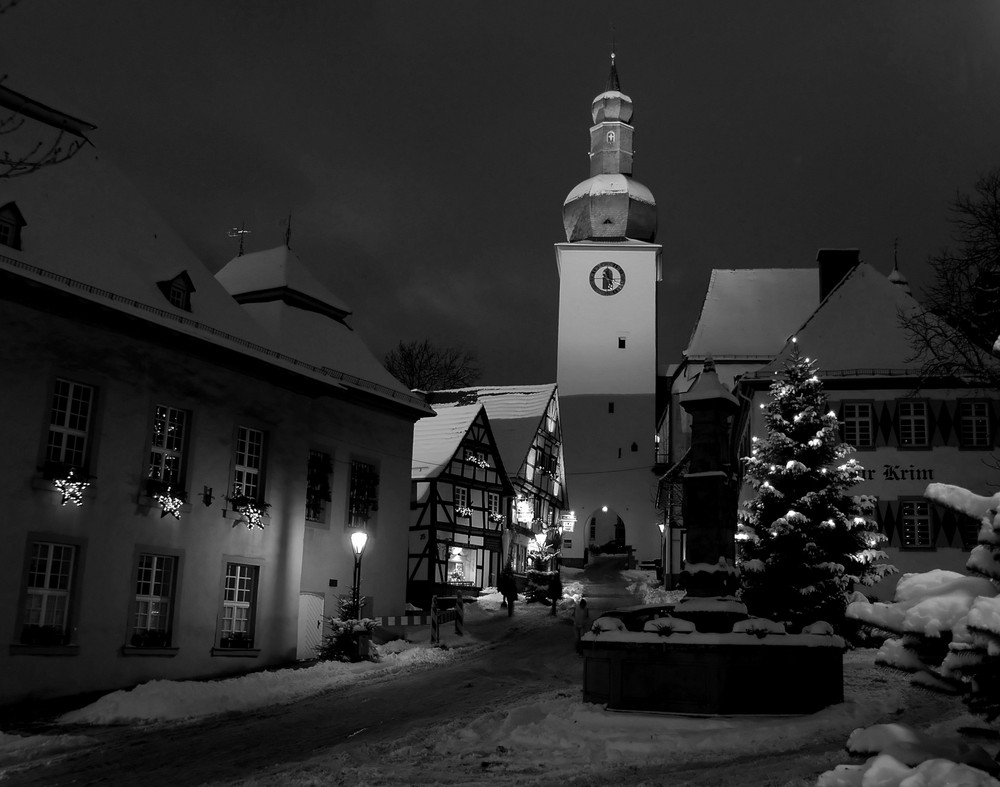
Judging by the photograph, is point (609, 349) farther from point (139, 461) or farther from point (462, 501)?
point (139, 461)

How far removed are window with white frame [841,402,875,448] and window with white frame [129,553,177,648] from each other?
19616 millimetres

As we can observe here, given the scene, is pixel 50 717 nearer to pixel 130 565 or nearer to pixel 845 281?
pixel 130 565

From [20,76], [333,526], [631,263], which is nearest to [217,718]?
[333,526]

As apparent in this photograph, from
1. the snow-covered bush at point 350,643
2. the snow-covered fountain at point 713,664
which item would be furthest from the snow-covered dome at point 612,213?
the snow-covered fountain at point 713,664

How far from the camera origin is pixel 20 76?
22.5m

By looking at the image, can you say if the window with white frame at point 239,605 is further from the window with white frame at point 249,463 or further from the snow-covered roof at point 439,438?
the snow-covered roof at point 439,438

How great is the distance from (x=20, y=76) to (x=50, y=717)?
1299 centimetres

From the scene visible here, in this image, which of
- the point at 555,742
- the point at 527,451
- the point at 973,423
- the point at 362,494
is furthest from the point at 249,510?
the point at 527,451

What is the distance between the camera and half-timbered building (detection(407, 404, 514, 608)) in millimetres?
39281

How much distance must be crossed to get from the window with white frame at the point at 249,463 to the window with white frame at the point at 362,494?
486 cm

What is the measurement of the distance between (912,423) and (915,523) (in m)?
2.90

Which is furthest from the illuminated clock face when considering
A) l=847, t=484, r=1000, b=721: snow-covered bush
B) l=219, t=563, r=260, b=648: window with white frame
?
l=847, t=484, r=1000, b=721: snow-covered bush

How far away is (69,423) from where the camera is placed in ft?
65.4

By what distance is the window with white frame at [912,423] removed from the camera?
105ft
